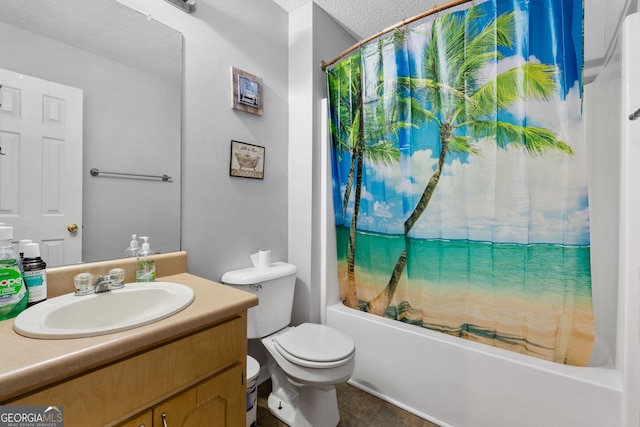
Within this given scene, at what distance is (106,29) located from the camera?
1156 millimetres

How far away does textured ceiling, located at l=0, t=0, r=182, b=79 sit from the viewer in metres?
0.98

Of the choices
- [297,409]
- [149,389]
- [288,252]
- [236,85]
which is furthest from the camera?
[288,252]

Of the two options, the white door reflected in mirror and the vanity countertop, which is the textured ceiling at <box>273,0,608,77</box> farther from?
the vanity countertop

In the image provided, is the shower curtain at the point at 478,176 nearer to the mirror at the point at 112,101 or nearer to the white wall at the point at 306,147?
the white wall at the point at 306,147

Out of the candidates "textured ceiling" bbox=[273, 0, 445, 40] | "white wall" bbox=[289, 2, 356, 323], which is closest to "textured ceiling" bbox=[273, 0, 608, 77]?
"textured ceiling" bbox=[273, 0, 445, 40]

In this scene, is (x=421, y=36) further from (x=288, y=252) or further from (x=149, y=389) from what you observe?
(x=149, y=389)

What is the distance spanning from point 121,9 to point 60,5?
8.4 inches

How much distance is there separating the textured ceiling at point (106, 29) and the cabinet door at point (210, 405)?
130 cm

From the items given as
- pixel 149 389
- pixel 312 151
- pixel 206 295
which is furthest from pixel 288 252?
pixel 149 389

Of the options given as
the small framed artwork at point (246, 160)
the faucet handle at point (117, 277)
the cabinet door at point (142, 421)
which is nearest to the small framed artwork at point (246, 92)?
the small framed artwork at point (246, 160)

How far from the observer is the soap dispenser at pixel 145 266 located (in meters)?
1.16

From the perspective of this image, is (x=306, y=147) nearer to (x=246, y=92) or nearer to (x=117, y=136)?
(x=246, y=92)

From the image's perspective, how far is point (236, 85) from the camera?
1.57 metres

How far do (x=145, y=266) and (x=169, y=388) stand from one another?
1.88 feet
